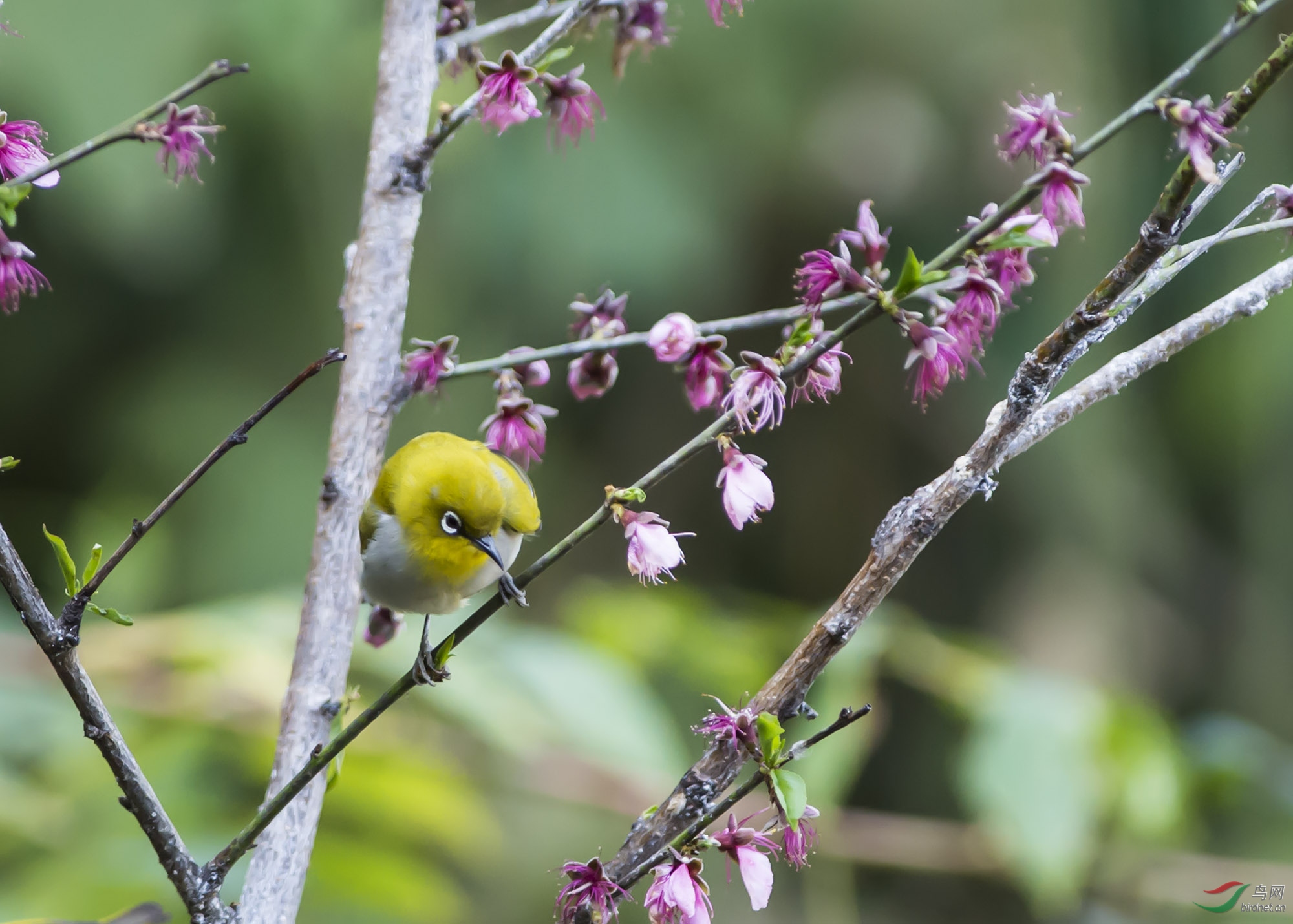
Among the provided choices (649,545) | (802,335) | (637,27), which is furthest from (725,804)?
(637,27)

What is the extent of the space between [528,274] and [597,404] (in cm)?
47

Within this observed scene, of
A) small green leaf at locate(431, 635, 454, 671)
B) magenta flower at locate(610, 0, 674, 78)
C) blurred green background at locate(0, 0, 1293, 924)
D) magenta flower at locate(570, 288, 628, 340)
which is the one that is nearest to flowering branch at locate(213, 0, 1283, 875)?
small green leaf at locate(431, 635, 454, 671)

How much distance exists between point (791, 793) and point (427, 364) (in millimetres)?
441

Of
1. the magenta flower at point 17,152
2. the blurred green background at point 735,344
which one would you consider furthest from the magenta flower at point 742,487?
the blurred green background at point 735,344

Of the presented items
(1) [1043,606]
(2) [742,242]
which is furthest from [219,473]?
(1) [1043,606]

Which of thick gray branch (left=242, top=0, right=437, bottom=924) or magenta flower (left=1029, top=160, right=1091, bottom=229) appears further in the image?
thick gray branch (left=242, top=0, right=437, bottom=924)

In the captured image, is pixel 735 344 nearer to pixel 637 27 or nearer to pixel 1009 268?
pixel 637 27

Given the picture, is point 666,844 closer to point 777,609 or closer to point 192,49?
point 777,609

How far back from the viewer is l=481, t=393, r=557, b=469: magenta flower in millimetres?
865

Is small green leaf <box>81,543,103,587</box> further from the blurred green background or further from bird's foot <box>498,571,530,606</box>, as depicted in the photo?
the blurred green background

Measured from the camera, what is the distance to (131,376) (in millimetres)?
3125

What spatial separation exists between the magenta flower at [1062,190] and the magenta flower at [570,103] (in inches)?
15.1

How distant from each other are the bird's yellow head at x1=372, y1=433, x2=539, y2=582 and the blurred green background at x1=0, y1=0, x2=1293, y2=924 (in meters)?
1.06

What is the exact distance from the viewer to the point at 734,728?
0.63m
